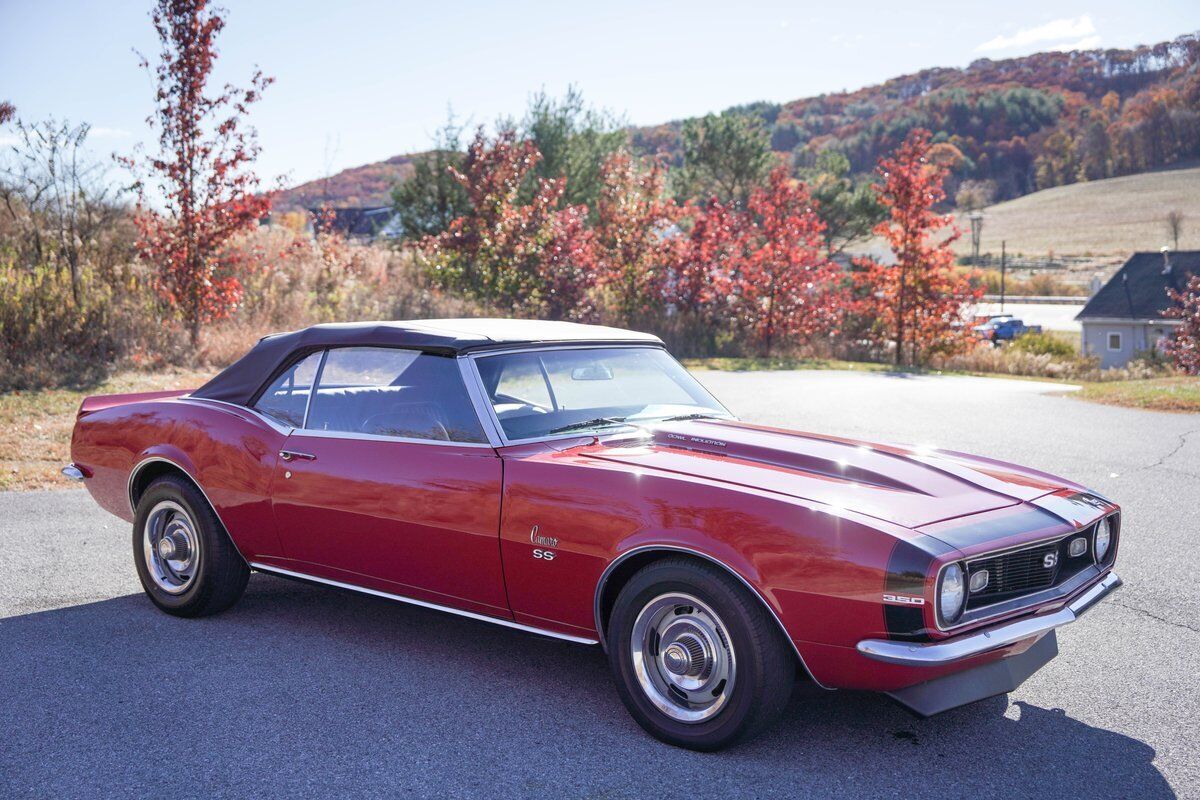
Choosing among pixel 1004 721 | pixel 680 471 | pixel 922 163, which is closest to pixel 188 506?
pixel 680 471

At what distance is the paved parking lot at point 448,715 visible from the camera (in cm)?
Result: 322

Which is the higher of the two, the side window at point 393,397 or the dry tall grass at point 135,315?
the dry tall grass at point 135,315

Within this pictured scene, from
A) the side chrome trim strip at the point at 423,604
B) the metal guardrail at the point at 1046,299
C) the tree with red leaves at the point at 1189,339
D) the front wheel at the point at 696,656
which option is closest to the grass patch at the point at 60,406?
the side chrome trim strip at the point at 423,604

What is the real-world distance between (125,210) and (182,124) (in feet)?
5.83

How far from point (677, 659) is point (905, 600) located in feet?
2.62

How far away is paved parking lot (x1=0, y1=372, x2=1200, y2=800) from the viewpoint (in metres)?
3.22

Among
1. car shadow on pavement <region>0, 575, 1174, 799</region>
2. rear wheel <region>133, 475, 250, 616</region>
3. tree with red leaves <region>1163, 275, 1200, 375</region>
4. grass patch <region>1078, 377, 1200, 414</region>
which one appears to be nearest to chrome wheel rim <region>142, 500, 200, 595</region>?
rear wheel <region>133, 475, 250, 616</region>

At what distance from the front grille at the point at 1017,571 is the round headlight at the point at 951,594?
69 mm

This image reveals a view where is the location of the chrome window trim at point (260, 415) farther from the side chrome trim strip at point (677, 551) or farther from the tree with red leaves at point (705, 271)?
the tree with red leaves at point (705, 271)

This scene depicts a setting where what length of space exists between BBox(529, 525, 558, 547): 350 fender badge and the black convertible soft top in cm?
93

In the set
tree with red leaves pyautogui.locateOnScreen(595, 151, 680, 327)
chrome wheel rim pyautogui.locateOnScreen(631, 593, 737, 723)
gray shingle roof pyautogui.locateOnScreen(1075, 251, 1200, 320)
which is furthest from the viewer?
gray shingle roof pyautogui.locateOnScreen(1075, 251, 1200, 320)

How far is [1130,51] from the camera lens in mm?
134625

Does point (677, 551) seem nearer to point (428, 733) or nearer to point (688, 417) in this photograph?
point (428, 733)

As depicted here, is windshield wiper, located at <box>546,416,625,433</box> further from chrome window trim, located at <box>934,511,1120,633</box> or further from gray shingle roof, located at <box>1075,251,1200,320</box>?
gray shingle roof, located at <box>1075,251,1200,320</box>
